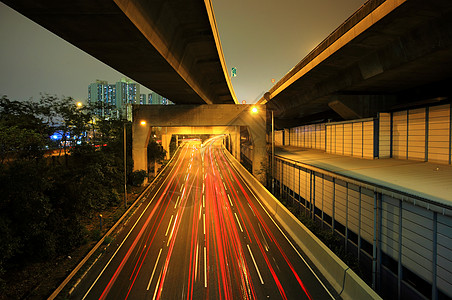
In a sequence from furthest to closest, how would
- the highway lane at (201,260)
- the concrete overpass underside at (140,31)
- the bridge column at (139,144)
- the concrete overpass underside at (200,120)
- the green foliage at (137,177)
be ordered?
the bridge column at (139,144) → the concrete overpass underside at (200,120) → the green foliage at (137,177) → the highway lane at (201,260) → the concrete overpass underside at (140,31)

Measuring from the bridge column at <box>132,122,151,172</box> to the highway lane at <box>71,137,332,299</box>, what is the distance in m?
10.9

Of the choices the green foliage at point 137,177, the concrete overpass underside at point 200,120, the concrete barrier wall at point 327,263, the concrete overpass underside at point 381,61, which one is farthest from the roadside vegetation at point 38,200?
the concrete overpass underside at point 381,61

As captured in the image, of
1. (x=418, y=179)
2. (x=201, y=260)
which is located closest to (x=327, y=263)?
(x=201, y=260)

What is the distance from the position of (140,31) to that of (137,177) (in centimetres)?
2263

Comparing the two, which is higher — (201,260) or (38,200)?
(38,200)

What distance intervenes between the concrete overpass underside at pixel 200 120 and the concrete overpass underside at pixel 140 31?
37.1 feet

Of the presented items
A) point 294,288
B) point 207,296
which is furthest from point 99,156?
point 294,288

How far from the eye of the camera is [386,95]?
22.4m

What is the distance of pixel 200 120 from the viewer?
29.6 m

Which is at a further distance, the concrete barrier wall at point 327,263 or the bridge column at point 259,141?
the bridge column at point 259,141

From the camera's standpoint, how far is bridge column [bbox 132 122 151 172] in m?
30.1

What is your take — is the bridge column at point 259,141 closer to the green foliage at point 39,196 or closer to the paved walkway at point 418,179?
the paved walkway at point 418,179

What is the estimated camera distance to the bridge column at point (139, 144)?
30078 mm

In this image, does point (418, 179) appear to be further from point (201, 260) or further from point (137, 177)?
point (137, 177)
